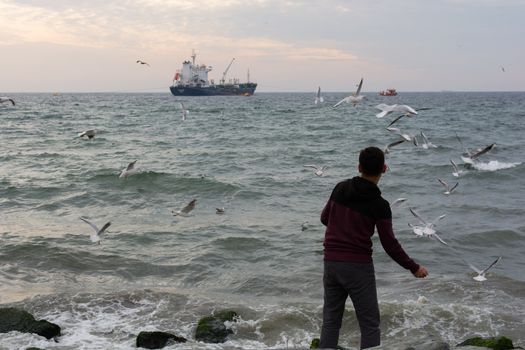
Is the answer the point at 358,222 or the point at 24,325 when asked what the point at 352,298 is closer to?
the point at 358,222

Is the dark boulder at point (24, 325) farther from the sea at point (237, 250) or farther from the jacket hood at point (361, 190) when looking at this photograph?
the jacket hood at point (361, 190)

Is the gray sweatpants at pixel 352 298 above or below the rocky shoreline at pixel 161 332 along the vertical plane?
Answer: above

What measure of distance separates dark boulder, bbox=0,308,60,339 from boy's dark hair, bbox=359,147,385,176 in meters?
4.31

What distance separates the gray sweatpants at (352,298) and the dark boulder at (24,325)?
3.43 metres

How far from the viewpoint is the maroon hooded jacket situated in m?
4.62

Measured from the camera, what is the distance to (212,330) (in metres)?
6.92

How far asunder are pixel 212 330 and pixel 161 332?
709 mm

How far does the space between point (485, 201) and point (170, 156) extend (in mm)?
14322

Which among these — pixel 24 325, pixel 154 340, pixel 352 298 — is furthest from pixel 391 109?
pixel 24 325

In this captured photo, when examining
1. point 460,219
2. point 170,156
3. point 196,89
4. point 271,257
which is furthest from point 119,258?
point 196,89

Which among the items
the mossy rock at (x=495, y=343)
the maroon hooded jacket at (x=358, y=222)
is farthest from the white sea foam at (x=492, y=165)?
the maroon hooded jacket at (x=358, y=222)

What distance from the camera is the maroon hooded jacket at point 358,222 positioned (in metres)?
4.62

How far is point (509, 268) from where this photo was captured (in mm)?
9891

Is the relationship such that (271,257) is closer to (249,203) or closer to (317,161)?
(249,203)
